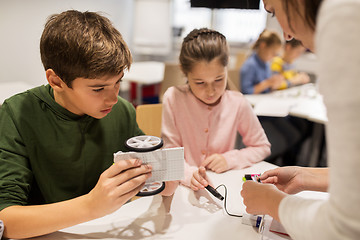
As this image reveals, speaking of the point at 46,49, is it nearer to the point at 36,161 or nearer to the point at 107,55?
the point at 107,55

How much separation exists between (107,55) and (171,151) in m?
0.34

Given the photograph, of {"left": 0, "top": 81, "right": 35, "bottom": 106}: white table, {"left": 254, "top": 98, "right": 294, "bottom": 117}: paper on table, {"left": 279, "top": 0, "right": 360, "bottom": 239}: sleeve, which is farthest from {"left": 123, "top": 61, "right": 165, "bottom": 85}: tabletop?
{"left": 279, "top": 0, "right": 360, "bottom": 239}: sleeve

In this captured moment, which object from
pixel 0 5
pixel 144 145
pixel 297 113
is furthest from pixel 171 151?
pixel 0 5

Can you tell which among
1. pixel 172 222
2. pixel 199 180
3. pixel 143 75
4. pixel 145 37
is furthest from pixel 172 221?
pixel 145 37

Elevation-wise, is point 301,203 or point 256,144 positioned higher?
point 301,203

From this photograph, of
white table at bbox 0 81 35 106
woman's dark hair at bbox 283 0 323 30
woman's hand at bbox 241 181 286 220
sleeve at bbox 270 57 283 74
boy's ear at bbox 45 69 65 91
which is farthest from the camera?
sleeve at bbox 270 57 283 74

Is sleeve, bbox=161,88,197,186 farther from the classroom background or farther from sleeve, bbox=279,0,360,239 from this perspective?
the classroom background

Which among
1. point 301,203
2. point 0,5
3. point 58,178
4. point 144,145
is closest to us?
point 301,203

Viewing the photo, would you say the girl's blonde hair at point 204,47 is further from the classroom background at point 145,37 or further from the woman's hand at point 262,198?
the classroom background at point 145,37

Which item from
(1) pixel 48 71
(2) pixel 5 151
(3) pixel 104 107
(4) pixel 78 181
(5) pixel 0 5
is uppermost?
(5) pixel 0 5

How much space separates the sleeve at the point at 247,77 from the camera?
2787 millimetres

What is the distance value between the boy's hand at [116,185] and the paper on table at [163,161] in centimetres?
2

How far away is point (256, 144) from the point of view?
53.6 inches

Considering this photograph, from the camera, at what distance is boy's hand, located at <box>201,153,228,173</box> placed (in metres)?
1.20
